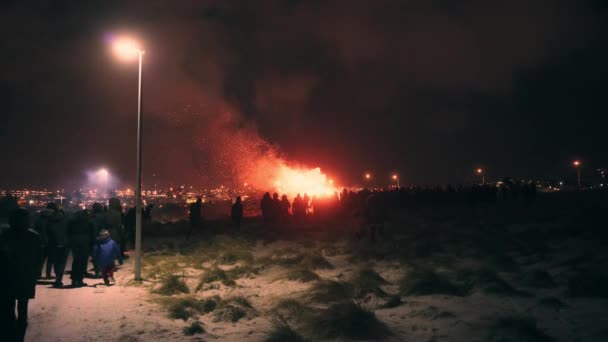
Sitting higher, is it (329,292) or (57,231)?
(57,231)

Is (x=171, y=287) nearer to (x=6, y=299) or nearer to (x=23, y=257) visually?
(x=23, y=257)

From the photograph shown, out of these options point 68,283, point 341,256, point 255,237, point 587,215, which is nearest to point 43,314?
point 68,283

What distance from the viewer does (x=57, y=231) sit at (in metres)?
10.2

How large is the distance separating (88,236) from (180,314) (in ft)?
12.0

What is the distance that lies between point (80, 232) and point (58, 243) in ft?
2.15

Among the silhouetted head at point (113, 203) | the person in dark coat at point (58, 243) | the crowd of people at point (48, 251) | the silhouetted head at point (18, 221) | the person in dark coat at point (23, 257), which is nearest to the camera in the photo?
the crowd of people at point (48, 251)

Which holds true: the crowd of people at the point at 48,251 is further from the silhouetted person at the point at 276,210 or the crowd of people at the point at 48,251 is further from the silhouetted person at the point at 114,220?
the silhouetted person at the point at 276,210

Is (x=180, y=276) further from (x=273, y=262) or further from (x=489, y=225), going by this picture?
(x=489, y=225)

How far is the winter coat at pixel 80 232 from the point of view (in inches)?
388

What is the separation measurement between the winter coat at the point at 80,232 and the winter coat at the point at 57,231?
0.81 feet

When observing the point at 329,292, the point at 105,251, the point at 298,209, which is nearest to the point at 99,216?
the point at 105,251

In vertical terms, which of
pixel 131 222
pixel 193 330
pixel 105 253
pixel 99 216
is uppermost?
pixel 99 216

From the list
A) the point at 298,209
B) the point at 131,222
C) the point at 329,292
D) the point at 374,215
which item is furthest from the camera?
the point at 298,209

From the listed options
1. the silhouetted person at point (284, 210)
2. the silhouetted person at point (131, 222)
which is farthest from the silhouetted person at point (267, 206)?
the silhouetted person at point (131, 222)
